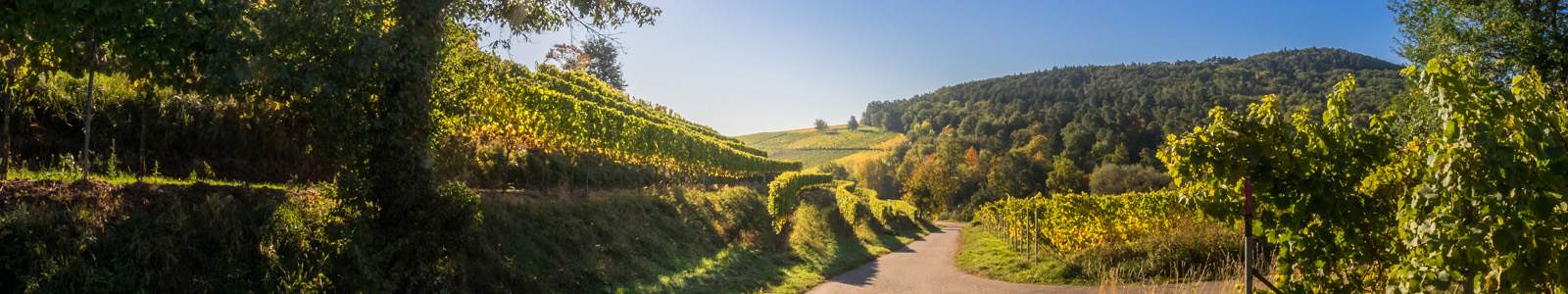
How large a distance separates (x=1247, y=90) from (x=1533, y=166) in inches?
3969

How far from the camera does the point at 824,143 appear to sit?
135 meters

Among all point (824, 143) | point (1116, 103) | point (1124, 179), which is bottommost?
point (1124, 179)

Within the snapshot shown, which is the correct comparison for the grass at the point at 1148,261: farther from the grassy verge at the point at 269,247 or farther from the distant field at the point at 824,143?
the distant field at the point at 824,143

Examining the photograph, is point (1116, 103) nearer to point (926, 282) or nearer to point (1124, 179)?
point (1124, 179)

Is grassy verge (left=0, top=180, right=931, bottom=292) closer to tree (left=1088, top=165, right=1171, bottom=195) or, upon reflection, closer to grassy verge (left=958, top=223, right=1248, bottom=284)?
grassy verge (left=958, top=223, right=1248, bottom=284)

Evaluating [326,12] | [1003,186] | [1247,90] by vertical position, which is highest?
[1247,90]

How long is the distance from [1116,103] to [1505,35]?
285 feet

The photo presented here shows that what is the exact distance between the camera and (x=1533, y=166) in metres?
3.85

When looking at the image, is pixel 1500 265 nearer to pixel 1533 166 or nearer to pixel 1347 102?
pixel 1533 166

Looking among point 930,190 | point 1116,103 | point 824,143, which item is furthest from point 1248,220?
point 824,143

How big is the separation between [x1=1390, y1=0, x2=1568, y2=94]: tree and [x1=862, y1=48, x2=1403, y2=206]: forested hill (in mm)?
46594

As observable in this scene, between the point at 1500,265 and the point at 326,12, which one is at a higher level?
the point at 326,12

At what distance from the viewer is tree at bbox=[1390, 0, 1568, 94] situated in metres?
15.6

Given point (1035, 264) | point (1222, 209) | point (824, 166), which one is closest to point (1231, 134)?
point (1222, 209)
